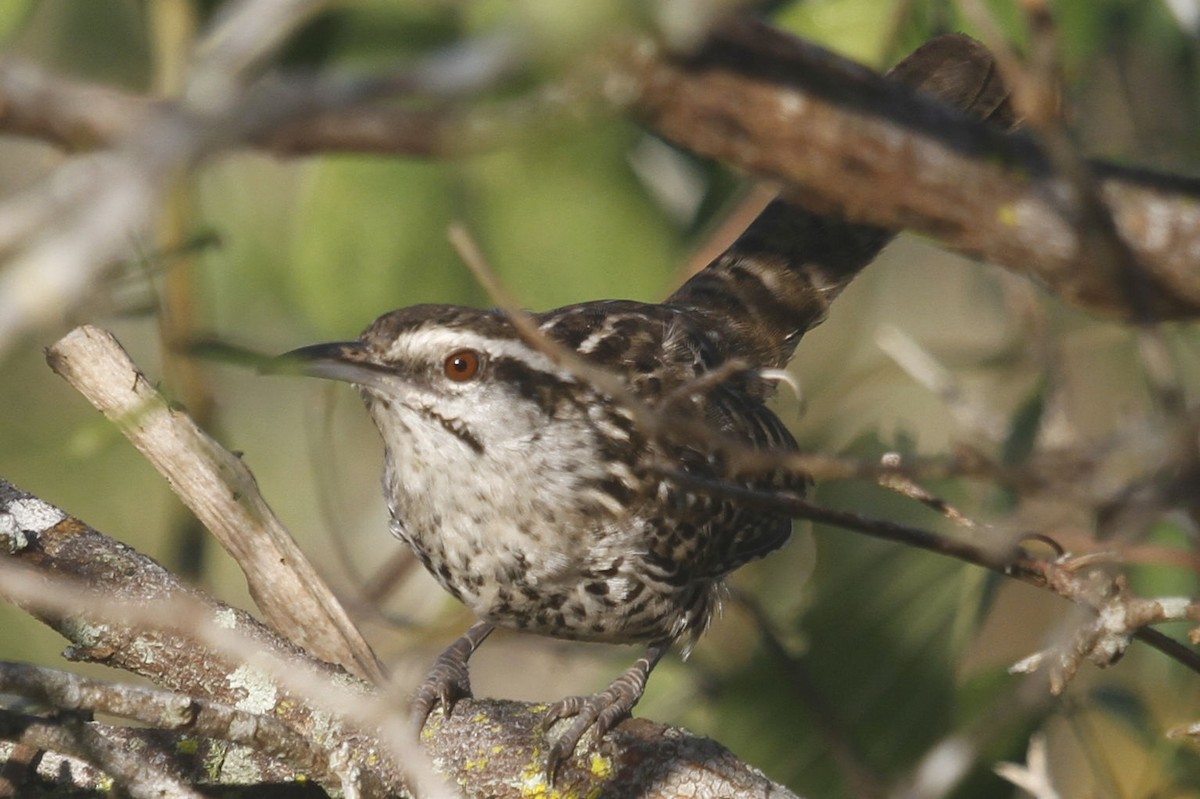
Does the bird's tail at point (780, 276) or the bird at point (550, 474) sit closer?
the bird at point (550, 474)

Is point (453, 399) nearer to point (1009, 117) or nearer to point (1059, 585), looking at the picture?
point (1009, 117)

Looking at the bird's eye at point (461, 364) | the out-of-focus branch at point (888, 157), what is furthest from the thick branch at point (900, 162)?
the bird's eye at point (461, 364)

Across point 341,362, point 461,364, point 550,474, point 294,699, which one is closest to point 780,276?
point 550,474

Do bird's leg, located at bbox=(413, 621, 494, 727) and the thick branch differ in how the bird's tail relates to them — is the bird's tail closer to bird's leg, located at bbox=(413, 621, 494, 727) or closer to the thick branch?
bird's leg, located at bbox=(413, 621, 494, 727)

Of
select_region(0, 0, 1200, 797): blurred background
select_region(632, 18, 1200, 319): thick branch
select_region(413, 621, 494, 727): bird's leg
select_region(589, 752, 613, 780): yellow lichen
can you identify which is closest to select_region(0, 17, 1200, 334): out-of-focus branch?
select_region(632, 18, 1200, 319): thick branch

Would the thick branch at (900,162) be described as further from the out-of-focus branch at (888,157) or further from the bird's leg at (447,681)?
the bird's leg at (447,681)

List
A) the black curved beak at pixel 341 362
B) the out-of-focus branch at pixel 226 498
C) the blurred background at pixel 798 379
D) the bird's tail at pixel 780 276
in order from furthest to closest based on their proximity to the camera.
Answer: the bird's tail at pixel 780 276
the blurred background at pixel 798 379
the black curved beak at pixel 341 362
the out-of-focus branch at pixel 226 498

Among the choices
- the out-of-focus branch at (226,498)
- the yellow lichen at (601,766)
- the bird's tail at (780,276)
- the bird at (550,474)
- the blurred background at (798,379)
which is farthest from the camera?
the bird's tail at (780,276)

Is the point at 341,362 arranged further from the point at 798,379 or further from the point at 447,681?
the point at 798,379
